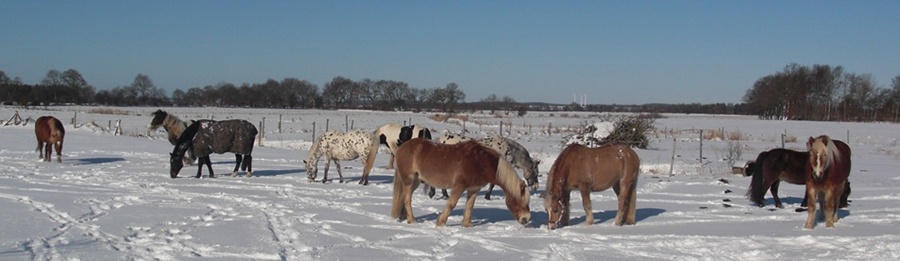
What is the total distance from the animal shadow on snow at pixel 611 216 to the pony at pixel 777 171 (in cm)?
162

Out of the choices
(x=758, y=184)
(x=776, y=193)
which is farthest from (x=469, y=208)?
(x=776, y=193)

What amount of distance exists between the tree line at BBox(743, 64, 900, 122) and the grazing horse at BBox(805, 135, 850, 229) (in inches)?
2792

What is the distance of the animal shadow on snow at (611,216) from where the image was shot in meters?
9.94

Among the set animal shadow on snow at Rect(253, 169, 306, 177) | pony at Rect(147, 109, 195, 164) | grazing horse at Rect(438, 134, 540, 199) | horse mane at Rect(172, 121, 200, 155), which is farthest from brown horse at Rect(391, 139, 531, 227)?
pony at Rect(147, 109, 195, 164)

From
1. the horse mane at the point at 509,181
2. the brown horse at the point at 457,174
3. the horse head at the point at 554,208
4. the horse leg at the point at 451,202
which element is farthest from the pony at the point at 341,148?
the horse head at the point at 554,208

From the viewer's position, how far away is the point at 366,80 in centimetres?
13088

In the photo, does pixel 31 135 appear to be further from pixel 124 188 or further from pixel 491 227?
pixel 491 227

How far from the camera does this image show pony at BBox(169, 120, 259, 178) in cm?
1524

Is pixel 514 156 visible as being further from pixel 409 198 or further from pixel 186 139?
pixel 186 139

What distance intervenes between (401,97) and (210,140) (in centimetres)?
11282

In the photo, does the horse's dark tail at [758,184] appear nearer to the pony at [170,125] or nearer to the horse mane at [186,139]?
the horse mane at [186,139]

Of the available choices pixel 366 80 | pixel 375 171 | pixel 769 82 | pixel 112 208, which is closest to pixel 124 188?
pixel 112 208

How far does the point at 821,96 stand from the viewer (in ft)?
261

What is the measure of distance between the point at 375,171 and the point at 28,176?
7564 mm
